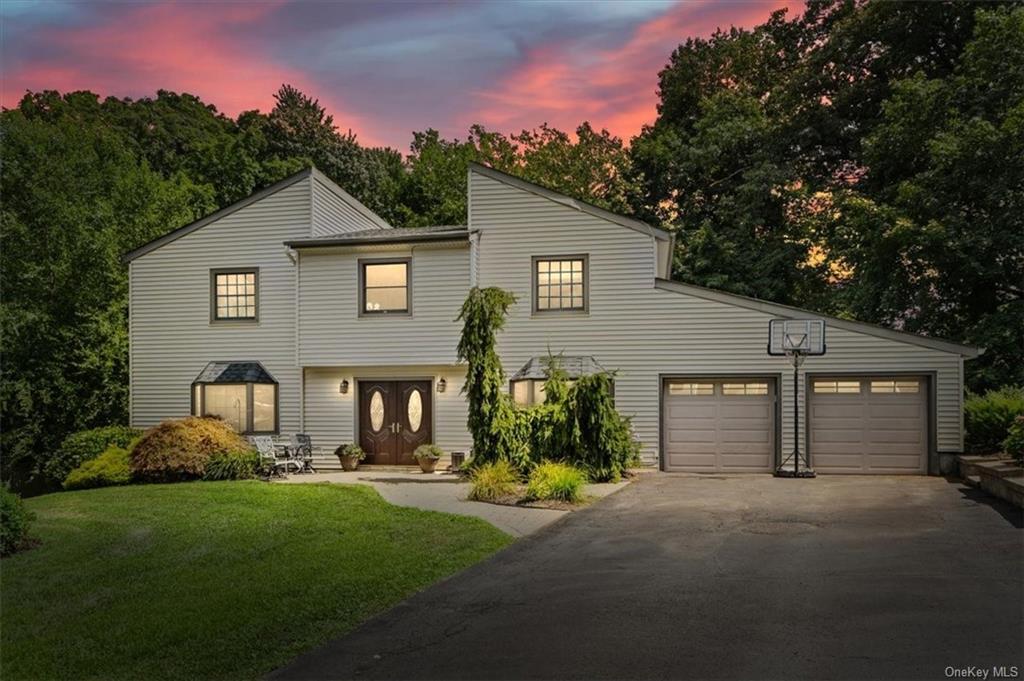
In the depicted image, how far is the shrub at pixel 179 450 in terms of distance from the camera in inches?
664

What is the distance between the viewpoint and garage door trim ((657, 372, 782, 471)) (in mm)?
17750

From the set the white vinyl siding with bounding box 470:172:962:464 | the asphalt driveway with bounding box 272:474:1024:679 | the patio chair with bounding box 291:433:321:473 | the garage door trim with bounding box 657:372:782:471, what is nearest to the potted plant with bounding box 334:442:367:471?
the patio chair with bounding box 291:433:321:473

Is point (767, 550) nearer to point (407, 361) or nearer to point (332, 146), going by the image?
point (407, 361)

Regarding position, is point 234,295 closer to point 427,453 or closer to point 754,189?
point 427,453

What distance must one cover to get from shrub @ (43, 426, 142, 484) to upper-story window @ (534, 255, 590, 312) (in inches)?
412

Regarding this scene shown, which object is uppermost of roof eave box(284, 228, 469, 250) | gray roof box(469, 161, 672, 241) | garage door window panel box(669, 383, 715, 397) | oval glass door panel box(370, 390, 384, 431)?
gray roof box(469, 161, 672, 241)

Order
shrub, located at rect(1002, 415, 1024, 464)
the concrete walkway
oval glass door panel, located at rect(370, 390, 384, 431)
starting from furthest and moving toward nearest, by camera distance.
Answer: oval glass door panel, located at rect(370, 390, 384, 431), shrub, located at rect(1002, 415, 1024, 464), the concrete walkway

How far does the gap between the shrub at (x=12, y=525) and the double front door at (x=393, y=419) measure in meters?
9.60

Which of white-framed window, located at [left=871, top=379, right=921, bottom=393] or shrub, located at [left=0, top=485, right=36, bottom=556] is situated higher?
white-framed window, located at [left=871, top=379, right=921, bottom=393]

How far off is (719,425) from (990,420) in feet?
18.2

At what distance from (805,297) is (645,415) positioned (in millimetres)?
13925

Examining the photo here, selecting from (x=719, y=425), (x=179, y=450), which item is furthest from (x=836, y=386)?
(x=179, y=450)

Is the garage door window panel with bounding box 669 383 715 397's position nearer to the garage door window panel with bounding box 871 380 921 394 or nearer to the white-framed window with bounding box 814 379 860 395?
the white-framed window with bounding box 814 379 860 395

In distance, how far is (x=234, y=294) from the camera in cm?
2072
